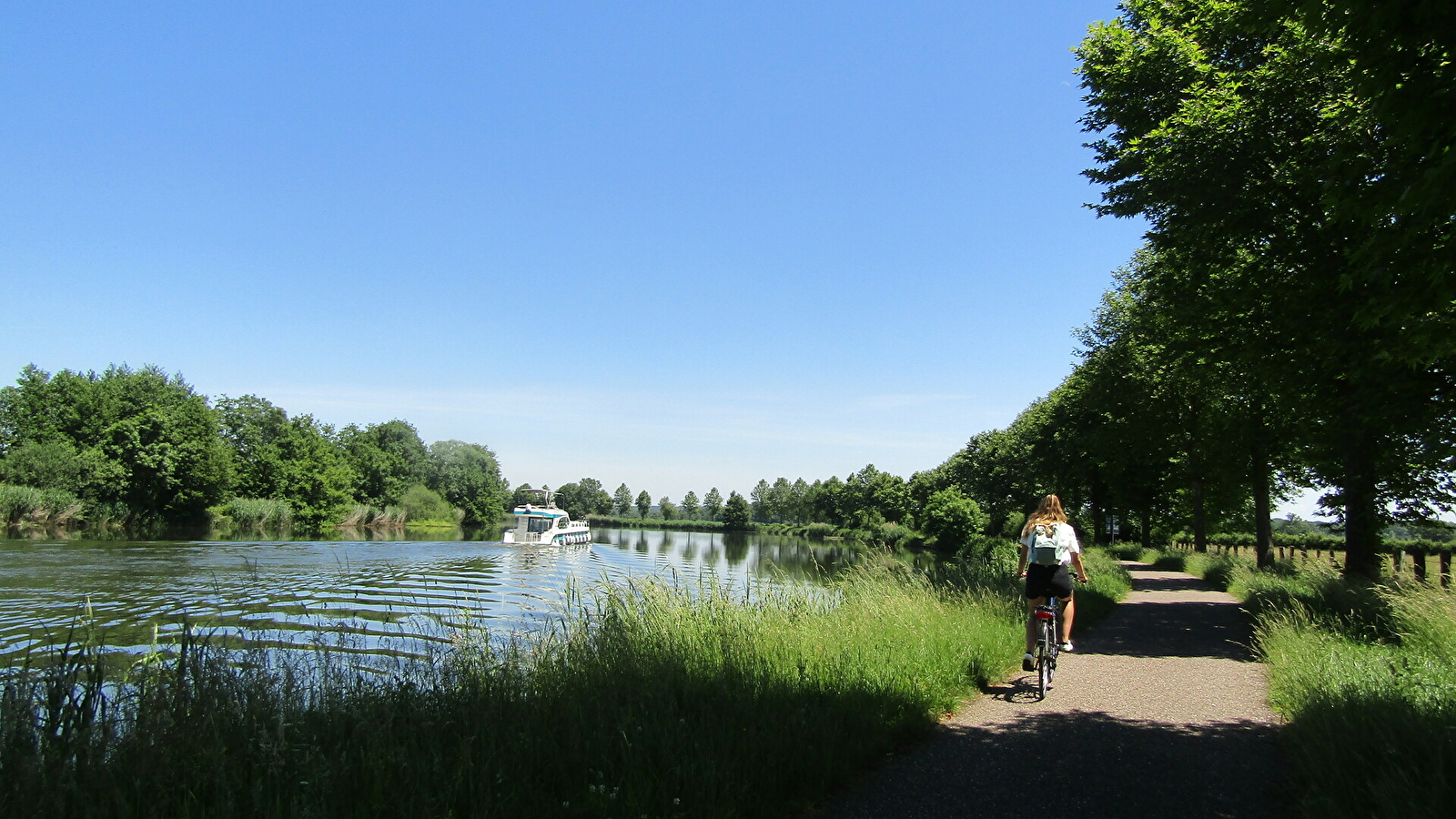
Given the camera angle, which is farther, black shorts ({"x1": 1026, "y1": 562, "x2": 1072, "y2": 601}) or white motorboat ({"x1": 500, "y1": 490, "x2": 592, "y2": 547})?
white motorboat ({"x1": 500, "y1": 490, "x2": 592, "y2": 547})

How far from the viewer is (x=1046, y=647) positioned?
6969 mm

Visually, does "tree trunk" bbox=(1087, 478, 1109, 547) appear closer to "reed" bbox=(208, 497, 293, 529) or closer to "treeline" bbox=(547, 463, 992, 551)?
"treeline" bbox=(547, 463, 992, 551)

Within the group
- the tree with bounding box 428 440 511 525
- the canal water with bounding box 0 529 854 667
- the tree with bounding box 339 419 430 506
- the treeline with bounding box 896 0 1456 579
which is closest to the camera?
the canal water with bounding box 0 529 854 667

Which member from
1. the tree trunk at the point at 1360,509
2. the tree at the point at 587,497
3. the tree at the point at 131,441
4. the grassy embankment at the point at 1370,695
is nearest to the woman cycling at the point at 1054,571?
the grassy embankment at the point at 1370,695

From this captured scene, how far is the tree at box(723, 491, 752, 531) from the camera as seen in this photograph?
147 metres

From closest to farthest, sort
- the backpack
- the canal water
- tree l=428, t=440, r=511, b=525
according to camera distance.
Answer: the backpack
the canal water
tree l=428, t=440, r=511, b=525

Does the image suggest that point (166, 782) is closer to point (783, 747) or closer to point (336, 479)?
point (783, 747)

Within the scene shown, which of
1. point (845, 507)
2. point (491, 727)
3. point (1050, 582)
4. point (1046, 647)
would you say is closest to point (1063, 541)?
point (1050, 582)

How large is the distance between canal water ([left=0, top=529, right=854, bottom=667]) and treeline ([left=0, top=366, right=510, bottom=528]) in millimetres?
12736

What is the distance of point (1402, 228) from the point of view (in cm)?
442

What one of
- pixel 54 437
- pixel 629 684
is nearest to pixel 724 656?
→ pixel 629 684

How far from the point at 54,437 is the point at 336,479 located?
22.3 m

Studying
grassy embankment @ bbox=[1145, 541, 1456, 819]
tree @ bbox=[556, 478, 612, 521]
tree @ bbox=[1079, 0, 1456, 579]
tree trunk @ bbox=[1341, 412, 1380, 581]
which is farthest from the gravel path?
tree @ bbox=[556, 478, 612, 521]

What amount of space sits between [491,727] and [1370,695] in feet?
19.4
